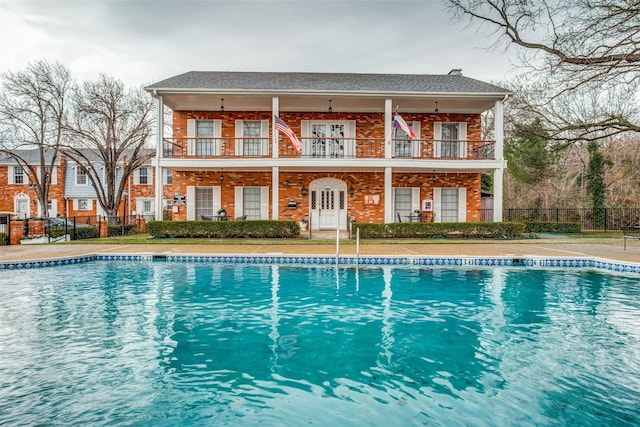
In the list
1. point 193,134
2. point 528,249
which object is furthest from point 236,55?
point 528,249

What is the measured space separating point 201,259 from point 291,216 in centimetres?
781

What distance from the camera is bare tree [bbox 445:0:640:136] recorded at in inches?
464

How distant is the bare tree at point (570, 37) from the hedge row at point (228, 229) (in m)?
10.8

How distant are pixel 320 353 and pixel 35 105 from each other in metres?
24.9

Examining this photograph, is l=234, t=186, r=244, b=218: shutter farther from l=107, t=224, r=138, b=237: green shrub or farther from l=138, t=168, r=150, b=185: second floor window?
l=138, t=168, r=150, b=185: second floor window

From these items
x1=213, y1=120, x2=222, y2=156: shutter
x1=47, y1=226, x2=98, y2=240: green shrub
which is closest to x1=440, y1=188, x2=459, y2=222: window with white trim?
x1=213, y1=120, x2=222, y2=156: shutter

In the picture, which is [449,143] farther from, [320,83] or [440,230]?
[320,83]

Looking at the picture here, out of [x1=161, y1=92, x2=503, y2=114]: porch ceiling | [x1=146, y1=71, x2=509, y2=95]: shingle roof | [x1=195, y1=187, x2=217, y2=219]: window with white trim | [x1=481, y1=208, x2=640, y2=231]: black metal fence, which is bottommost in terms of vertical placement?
[x1=481, y1=208, x2=640, y2=231]: black metal fence

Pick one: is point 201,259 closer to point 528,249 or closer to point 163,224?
point 163,224

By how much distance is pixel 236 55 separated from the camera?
26469 millimetres

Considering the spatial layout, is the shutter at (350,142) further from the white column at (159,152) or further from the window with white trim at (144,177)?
the window with white trim at (144,177)

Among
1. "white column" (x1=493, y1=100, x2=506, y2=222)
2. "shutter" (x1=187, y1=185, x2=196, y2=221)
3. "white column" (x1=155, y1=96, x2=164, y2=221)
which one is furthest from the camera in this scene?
"shutter" (x1=187, y1=185, x2=196, y2=221)

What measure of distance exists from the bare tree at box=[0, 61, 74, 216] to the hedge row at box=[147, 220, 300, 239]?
391 inches

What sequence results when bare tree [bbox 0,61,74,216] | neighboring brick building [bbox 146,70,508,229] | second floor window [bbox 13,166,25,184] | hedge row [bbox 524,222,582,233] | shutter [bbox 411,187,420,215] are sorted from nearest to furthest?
neighboring brick building [bbox 146,70,508,229]
shutter [bbox 411,187,420,215]
hedge row [bbox 524,222,582,233]
bare tree [bbox 0,61,74,216]
second floor window [bbox 13,166,25,184]
